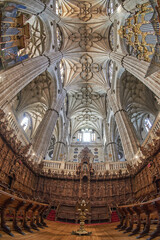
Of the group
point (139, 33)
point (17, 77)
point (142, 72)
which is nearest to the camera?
point (139, 33)

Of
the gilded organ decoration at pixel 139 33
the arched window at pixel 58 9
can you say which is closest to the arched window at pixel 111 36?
the arched window at pixel 58 9

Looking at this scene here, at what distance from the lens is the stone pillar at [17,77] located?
9156 millimetres

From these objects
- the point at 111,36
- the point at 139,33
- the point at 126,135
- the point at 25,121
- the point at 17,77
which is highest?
the point at 111,36

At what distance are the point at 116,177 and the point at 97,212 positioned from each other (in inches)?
129

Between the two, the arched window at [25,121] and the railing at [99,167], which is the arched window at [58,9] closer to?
the arched window at [25,121]

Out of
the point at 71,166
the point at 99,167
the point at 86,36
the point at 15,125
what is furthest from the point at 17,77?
the point at 86,36

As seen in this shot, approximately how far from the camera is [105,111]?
92.3 ft

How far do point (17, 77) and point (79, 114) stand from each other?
21.4 m

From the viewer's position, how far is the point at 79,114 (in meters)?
31.3

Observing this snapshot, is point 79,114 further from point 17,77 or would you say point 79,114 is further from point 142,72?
point 17,77

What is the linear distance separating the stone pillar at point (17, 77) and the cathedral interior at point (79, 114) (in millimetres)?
77

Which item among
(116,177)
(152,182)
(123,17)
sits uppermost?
(123,17)

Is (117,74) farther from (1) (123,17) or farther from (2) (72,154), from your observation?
(2) (72,154)

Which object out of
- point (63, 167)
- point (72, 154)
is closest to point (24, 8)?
point (63, 167)
